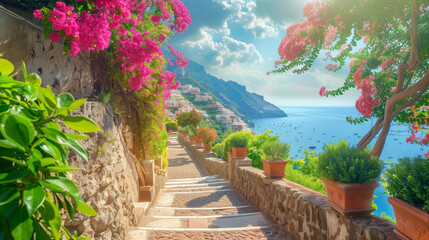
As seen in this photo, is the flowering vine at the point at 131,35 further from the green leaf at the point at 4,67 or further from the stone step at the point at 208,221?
the stone step at the point at 208,221

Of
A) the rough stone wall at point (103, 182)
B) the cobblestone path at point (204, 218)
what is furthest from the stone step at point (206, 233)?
the rough stone wall at point (103, 182)

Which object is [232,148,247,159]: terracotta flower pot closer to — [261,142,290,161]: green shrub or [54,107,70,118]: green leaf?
[261,142,290,161]: green shrub

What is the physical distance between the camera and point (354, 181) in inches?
74.4

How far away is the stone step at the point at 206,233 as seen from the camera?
2697 millimetres

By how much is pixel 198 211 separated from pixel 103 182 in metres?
2.14

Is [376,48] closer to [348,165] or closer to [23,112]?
[348,165]

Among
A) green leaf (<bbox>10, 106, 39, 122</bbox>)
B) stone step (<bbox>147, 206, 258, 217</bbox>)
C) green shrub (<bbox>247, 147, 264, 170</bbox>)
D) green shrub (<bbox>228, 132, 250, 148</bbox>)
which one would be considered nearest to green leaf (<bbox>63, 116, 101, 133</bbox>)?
green leaf (<bbox>10, 106, 39, 122</bbox>)

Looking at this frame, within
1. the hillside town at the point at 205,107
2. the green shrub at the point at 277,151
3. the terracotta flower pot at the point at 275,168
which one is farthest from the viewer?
the hillside town at the point at 205,107

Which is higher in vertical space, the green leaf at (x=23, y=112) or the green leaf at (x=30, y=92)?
the green leaf at (x=30, y=92)

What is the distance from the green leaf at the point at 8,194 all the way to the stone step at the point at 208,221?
2710mm

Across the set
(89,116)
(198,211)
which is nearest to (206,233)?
(198,211)

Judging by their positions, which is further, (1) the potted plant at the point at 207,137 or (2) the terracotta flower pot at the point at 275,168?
(1) the potted plant at the point at 207,137

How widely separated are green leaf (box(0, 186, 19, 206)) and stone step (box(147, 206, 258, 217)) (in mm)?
3239

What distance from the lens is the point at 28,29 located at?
5.94 feet
